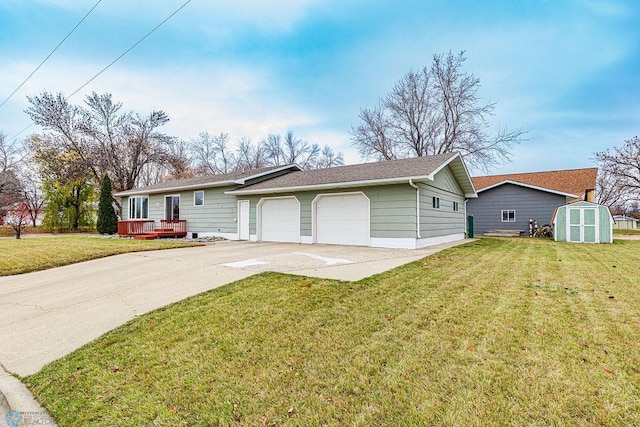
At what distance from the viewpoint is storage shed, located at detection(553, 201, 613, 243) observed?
13.7m

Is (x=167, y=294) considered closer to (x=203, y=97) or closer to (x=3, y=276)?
(x=3, y=276)

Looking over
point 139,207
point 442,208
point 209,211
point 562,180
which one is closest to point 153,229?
point 139,207

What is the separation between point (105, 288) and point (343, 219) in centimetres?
791

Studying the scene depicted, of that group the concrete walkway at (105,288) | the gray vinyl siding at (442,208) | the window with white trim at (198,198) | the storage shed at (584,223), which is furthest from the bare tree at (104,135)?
the storage shed at (584,223)

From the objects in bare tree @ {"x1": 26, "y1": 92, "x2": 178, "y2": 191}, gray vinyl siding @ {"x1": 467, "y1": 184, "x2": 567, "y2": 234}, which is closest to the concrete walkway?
gray vinyl siding @ {"x1": 467, "y1": 184, "x2": 567, "y2": 234}

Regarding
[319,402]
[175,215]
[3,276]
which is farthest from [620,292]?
[175,215]

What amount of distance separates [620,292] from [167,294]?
7.07 metres

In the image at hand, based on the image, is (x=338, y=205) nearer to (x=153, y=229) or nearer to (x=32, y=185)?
(x=153, y=229)

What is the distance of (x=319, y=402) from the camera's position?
2254mm

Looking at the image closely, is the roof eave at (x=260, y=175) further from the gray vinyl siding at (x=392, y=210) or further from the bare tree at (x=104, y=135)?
the bare tree at (x=104, y=135)

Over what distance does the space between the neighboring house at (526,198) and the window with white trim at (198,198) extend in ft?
54.1

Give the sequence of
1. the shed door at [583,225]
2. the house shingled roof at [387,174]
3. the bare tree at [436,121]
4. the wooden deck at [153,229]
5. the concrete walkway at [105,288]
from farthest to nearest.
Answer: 1. the bare tree at [436,121]
2. the wooden deck at [153,229]
3. the shed door at [583,225]
4. the house shingled roof at [387,174]
5. the concrete walkway at [105,288]

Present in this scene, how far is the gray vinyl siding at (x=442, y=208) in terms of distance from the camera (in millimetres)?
11023

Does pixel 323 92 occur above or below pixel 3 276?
above
